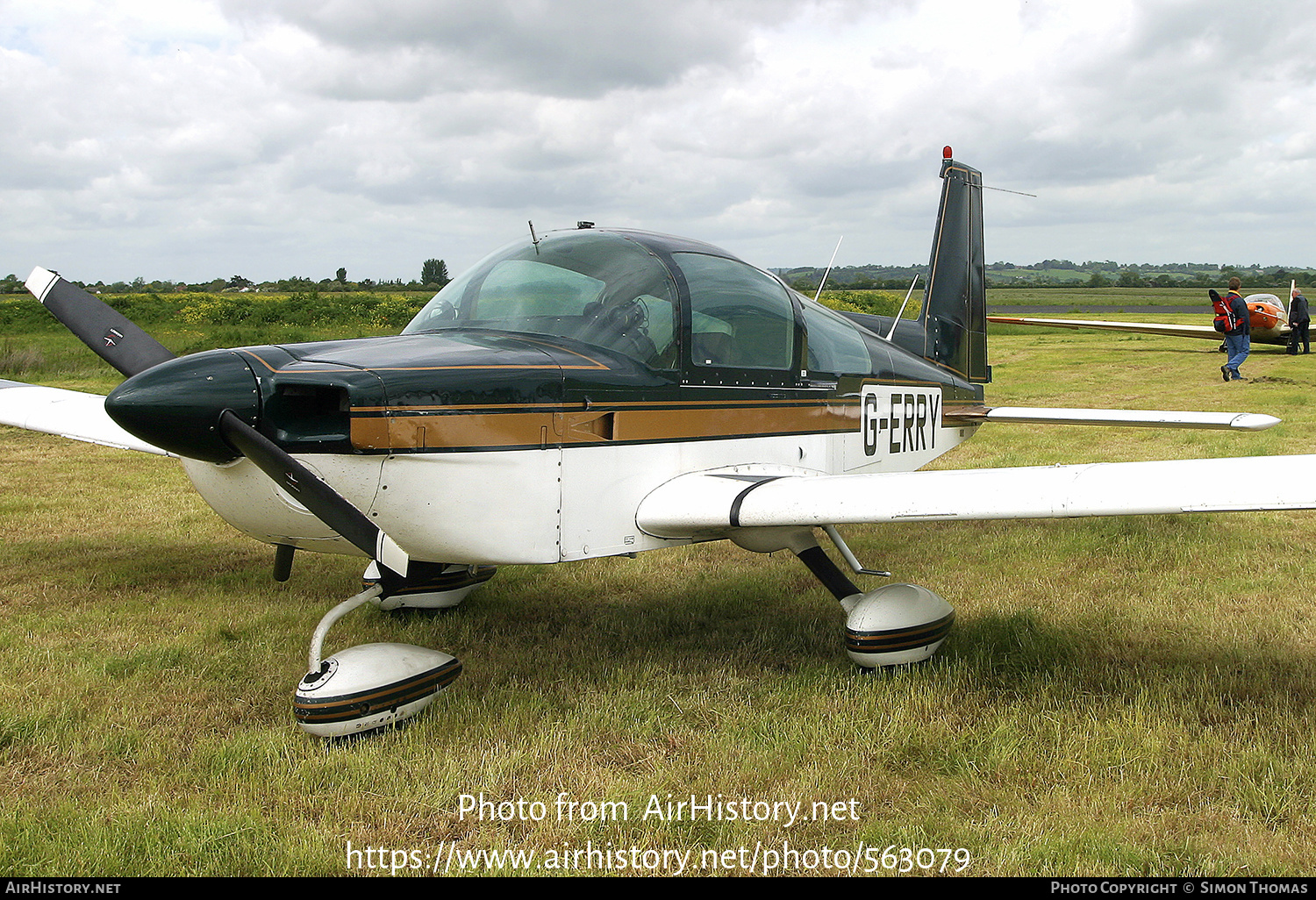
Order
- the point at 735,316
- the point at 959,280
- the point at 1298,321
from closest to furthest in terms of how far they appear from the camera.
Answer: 1. the point at 735,316
2. the point at 959,280
3. the point at 1298,321

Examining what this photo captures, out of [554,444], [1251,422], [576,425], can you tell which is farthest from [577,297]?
[1251,422]

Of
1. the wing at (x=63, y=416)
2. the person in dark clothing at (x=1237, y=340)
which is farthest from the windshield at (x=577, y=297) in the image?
the person in dark clothing at (x=1237, y=340)

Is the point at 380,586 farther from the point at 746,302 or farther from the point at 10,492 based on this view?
the point at 10,492

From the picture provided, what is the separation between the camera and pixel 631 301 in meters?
4.17

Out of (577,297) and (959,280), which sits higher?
(959,280)

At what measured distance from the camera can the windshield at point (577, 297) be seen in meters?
4.10

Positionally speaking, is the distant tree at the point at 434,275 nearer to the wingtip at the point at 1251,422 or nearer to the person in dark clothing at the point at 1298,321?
the wingtip at the point at 1251,422

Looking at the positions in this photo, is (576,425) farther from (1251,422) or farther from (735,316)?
(1251,422)

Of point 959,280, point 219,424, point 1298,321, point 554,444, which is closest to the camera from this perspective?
point 219,424

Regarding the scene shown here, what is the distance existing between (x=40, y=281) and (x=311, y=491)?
262 centimetres

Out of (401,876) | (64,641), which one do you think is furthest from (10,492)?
(401,876)

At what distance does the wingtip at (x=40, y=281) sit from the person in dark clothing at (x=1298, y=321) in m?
29.3

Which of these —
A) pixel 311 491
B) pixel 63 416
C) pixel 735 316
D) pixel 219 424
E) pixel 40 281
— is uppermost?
pixel 40 281

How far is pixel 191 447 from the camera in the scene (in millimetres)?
3055
